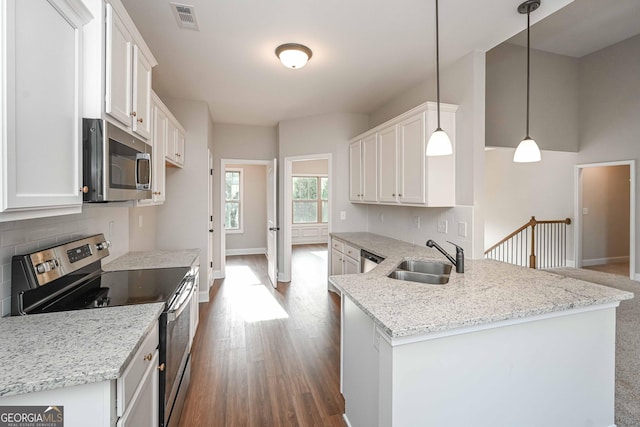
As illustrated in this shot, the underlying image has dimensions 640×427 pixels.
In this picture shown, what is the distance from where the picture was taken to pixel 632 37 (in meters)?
4.50

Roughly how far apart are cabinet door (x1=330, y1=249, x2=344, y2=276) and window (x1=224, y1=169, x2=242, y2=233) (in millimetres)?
3926

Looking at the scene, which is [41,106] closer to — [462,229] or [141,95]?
[141,95]

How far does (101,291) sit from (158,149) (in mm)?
1509

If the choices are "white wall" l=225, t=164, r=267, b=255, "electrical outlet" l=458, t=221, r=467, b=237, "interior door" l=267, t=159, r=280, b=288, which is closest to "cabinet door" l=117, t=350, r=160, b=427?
"electrical outlet" l=458, t=221, r=467, b=237

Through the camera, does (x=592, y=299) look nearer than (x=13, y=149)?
No

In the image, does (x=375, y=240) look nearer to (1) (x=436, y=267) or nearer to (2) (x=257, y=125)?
(1) (x=436, y=267)

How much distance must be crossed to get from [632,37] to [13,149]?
7090 mm

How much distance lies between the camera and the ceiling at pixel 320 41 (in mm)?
2180

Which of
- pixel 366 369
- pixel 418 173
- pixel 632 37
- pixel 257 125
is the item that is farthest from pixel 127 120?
pixel 632 37

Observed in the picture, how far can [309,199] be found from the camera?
9.45 metres

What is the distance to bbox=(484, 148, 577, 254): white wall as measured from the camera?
229 inches

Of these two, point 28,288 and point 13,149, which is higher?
point 13,149

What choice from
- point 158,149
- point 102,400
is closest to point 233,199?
point 158,149

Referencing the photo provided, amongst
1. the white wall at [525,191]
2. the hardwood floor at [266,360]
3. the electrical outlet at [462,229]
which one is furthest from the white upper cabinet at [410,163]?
the white wall at [525,191]
